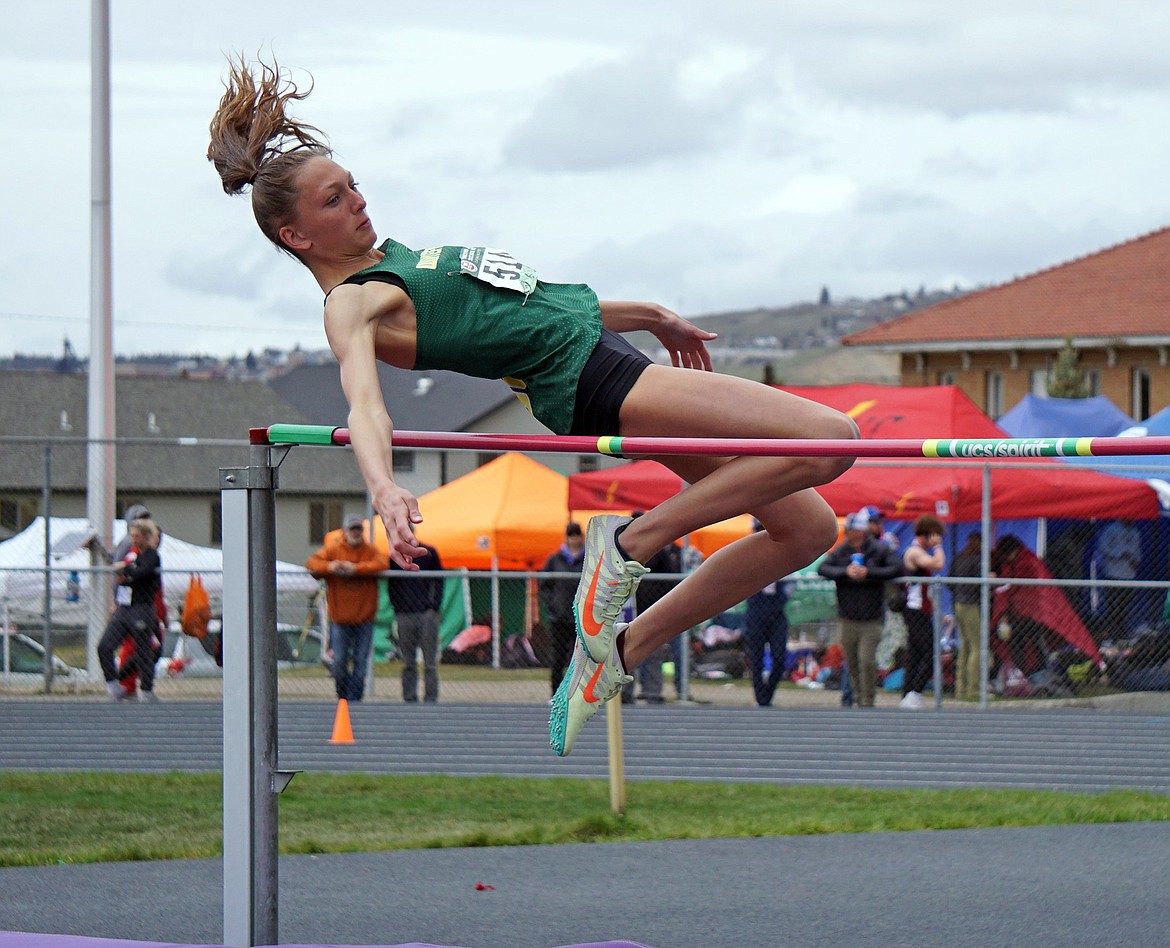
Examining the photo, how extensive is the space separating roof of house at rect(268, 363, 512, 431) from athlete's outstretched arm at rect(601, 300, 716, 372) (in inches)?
1645

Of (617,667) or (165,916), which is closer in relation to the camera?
(617,667)

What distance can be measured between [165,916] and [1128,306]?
3169 cm

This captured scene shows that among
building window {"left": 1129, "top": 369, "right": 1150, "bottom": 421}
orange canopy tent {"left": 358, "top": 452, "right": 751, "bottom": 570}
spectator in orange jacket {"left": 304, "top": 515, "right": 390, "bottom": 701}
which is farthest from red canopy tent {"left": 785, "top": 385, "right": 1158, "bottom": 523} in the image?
building window {"left": 1129, "top": 369, "right": 1150, "bottom": 421}

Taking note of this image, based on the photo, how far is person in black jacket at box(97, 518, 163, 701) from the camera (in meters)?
10.7

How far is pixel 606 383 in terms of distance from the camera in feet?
11.5

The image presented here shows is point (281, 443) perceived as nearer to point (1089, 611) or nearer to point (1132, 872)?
point (1132, 872)

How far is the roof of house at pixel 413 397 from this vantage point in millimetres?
49094

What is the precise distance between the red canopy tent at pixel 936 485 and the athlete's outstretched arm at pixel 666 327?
329 inches

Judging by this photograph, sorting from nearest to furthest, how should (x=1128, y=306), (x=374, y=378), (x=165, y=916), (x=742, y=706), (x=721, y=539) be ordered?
(x=374, y=378), (x=165, y=916), (x=742, y=706), (x=721, y=539), (x=1128, y=306)

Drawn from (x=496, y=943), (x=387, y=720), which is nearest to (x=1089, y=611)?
(x=387, y=720)

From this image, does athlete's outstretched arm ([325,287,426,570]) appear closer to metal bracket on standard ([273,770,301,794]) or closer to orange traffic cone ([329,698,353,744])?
metal bracket on standard ([273,770,301,794])

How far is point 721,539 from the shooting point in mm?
15547

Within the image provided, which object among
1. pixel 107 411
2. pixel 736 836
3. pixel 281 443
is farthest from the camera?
pixel 107 411

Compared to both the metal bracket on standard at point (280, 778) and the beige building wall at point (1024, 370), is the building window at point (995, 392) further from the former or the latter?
the metal bracket on standard at point (280, 778)
